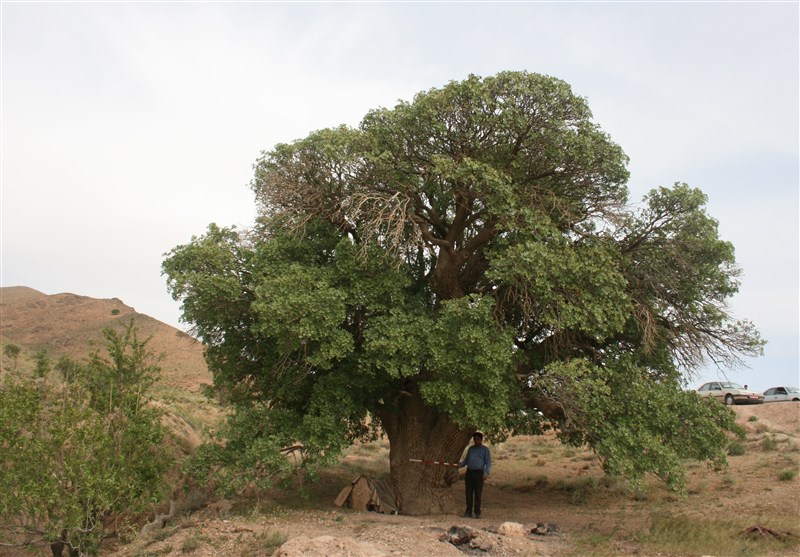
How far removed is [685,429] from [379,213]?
7.47 metres

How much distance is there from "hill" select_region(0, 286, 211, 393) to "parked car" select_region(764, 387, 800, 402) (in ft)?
123

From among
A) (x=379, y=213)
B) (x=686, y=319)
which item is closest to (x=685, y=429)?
(x=686, y=319)

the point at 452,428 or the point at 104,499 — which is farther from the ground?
the point at 452,428

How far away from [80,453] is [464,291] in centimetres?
846

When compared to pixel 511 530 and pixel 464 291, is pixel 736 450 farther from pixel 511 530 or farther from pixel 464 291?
pixel 511 530

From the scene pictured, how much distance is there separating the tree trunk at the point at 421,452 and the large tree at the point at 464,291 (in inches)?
1.9

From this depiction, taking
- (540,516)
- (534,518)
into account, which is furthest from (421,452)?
(540,516)

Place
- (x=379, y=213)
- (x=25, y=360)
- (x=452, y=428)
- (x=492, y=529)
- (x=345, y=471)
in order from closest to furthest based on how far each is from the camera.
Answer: (x=492, y=529), (x=379, y=213), (x=452, y=428), (x=345, y=471), (x=25, y=360)

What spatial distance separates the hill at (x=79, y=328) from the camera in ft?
180

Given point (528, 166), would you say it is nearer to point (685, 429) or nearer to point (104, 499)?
point (685, 429)

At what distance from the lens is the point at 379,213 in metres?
13.4

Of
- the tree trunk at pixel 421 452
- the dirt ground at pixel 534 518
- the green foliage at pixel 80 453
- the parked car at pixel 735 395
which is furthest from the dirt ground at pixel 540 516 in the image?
the parked car at pixel 735 395

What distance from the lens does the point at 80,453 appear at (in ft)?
37.3

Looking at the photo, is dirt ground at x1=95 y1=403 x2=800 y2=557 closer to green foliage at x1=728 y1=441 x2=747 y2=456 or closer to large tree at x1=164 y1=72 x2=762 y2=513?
green foliage at x1=728 y1=441 x2=747 y2=456
